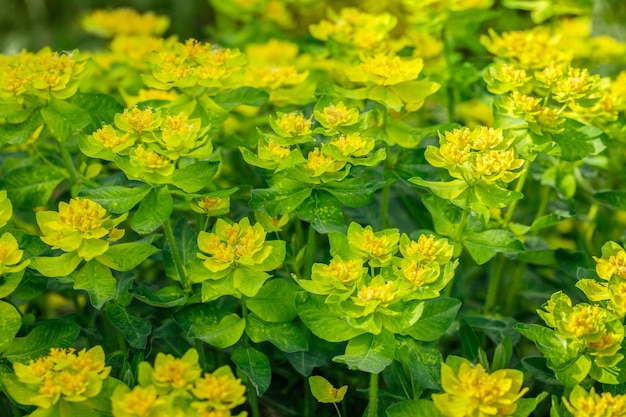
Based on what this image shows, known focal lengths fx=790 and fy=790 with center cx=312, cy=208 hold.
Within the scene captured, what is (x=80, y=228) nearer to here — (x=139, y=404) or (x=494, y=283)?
(x=139, y=404)

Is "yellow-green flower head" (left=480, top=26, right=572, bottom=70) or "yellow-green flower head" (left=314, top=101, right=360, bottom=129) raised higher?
"yellow-green flower head" (left=314, top=101, right=360, bottom=129)

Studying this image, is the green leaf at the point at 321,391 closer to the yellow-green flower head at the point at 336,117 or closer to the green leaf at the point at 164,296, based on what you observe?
the green leaf at the point at 164,296

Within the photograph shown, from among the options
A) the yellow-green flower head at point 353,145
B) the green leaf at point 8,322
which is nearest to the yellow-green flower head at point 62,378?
the green leaf at point 8,322

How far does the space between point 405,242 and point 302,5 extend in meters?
1.31

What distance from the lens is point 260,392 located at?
137 centimetres

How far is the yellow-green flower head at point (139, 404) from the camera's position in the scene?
1.16 metres

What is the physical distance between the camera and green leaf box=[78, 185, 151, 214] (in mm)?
1403

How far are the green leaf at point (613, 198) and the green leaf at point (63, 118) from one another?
Result: 1.11 metres

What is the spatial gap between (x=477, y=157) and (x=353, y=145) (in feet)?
0.74

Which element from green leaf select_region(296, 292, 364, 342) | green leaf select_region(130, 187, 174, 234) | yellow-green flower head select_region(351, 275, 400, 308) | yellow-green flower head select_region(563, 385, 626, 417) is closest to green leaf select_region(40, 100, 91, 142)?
green leaf select_region(130, 187, 174, 234)

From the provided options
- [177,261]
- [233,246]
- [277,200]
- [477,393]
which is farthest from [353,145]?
[477,393]

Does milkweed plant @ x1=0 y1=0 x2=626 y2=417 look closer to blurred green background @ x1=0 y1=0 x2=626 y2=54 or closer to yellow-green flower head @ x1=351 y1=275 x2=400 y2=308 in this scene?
yellow-green flower head @ x1=351 y1=275 x2=400 y2=308

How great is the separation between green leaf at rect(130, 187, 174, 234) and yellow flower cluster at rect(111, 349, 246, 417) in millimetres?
247

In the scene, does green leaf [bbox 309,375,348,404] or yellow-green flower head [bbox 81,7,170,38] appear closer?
green leaf [bbox 309,375,348,404]
